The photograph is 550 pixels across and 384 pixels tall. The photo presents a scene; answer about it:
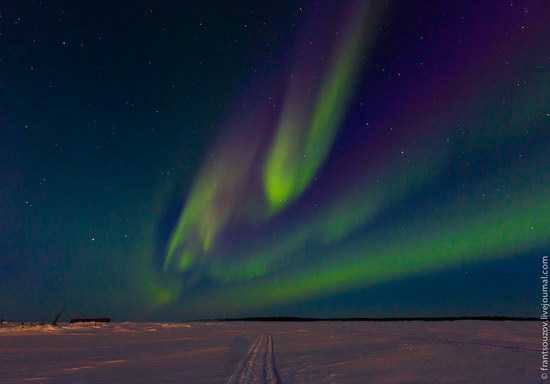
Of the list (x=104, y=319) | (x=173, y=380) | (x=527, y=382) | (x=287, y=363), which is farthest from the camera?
(x=104, y=319)

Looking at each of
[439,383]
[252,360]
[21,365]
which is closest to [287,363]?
[252,360]

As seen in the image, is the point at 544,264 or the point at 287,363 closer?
the point at 287,363

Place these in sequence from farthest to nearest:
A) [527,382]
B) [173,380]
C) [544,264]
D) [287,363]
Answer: [544,264], [287,363], [173,380], [527,382]

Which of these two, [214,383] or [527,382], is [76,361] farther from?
[527,382]

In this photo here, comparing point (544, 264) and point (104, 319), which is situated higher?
point (544, 264)

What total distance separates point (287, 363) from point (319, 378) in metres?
2.93

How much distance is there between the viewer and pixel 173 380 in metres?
10.2

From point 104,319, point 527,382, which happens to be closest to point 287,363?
point 527,382

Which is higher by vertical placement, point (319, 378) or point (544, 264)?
point (544, 264)

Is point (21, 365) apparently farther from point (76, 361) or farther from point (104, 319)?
point (104, 319)

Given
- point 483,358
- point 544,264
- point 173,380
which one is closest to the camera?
point 173,380

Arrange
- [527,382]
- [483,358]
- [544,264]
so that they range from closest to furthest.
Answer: [527,382], [483,358], [544,264]

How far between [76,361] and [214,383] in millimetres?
7574

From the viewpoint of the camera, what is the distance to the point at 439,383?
9500 mm
